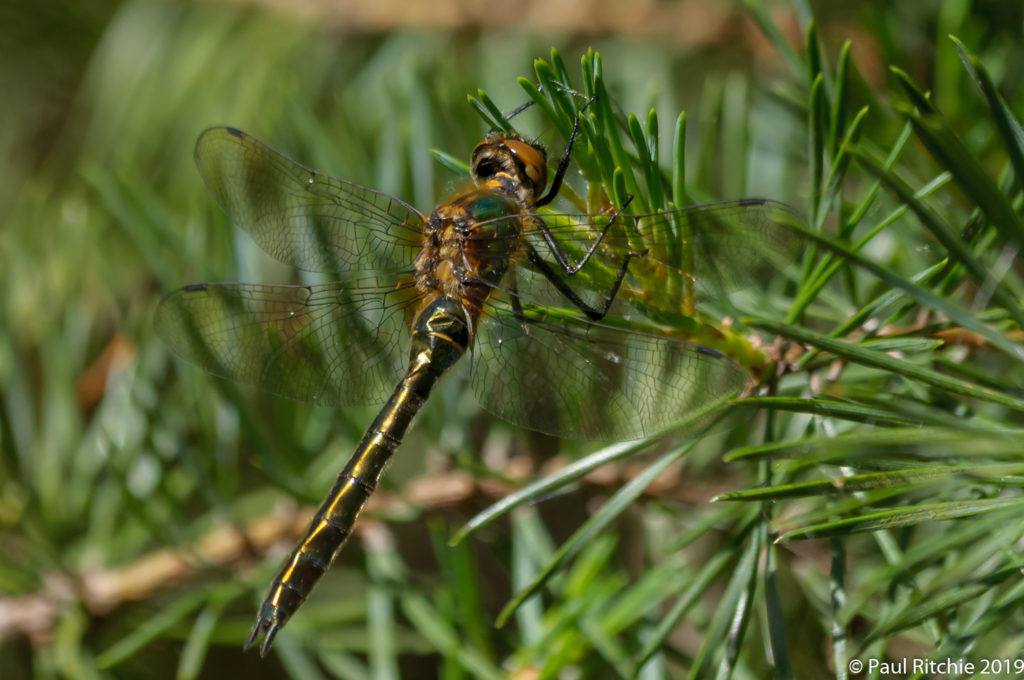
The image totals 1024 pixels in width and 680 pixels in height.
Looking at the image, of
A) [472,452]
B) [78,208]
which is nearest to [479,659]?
[472,452]

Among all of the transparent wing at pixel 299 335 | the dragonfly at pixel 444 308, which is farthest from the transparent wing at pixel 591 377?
the transparent wing at pixel 299 335

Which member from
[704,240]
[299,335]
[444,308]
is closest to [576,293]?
[704,240]

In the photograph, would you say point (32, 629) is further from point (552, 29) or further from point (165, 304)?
point (552, 29)

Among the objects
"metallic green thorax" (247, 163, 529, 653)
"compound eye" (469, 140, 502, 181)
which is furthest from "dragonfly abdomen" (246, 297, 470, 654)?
"compound eye" (469, 140, 502, 181)

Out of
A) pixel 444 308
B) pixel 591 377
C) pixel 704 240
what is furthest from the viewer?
pixel 444 308

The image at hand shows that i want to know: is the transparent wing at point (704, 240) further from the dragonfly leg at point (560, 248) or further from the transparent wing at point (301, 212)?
the transparent wing at point (301, 212)

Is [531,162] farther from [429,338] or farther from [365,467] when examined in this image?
[365,467]

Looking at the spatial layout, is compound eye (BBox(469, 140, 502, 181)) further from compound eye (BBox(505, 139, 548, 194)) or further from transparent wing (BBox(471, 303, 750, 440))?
transparent wing (BBox(471, 303, 750, 440))
